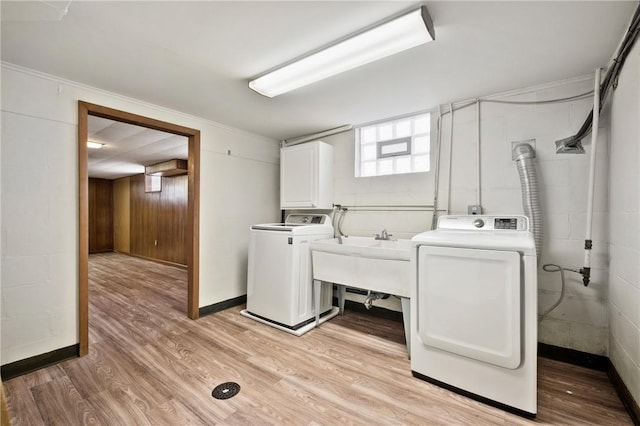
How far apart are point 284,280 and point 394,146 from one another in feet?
6.17

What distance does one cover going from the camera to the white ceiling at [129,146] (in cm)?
A: 346

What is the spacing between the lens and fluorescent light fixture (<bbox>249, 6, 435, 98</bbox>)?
1432 millimetres

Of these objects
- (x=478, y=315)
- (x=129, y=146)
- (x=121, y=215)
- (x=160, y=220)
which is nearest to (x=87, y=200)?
(x=129, y=146)

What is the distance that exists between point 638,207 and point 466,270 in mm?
900

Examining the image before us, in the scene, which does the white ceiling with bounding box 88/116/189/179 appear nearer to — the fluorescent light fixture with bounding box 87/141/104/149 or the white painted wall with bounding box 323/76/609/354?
the fluorescent light fixture with bounding box 87/141/104/149

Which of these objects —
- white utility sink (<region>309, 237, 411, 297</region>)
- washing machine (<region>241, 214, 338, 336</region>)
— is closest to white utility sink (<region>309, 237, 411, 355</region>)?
white utility sink (<region>309, 237, 411, 297</region>)

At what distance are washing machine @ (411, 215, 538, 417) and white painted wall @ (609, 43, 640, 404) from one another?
49 centimetres

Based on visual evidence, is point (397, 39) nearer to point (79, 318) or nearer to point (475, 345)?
point (475, 345)

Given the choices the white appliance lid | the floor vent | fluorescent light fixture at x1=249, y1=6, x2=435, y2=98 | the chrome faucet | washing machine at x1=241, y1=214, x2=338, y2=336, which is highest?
fluorescent light fixture at x1=249, y1=6, x2=435, y2=98

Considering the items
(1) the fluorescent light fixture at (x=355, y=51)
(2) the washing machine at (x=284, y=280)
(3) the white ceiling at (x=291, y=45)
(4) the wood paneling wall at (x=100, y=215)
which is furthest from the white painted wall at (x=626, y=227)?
(4) the wood paneling wall at (x=100, y=215)

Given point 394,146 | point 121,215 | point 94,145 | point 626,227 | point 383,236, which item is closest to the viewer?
point 626,227

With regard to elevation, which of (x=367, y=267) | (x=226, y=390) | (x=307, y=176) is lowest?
(x=226, y=390)

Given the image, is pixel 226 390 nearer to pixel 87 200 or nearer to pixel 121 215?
pixel 87 200

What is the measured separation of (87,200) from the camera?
87.0 inches
